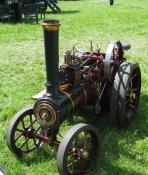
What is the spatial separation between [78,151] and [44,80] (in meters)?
3.75

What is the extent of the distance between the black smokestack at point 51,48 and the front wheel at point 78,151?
588mm

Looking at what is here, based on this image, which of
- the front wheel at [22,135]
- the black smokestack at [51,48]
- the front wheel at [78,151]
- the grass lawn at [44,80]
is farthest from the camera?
the grass lawn at [44,80]

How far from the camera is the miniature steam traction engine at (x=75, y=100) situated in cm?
411

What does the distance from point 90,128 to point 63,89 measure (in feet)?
2.15

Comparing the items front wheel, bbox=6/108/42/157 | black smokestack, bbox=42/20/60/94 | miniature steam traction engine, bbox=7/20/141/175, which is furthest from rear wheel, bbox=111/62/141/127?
black smokestack, bbox=42/20/60/94

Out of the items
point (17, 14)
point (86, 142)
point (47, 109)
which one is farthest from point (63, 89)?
point (17, 14)

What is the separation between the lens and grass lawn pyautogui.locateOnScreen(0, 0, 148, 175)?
4.74m

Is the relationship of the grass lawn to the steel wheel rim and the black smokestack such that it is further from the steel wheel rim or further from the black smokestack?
the black smokestack

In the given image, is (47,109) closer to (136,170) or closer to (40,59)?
(136,170)

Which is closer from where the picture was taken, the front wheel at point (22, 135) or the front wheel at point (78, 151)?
the front wheel at point (78, 151)

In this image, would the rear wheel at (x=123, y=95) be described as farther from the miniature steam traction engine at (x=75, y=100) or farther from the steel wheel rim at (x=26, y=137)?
the steel wheel rim at (x=26, y=137)

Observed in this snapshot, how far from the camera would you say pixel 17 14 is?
704 inches

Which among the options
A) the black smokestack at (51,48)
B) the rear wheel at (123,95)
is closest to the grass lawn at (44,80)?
the rear wheel at (123,95)

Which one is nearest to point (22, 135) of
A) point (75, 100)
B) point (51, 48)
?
point (75, 100)
